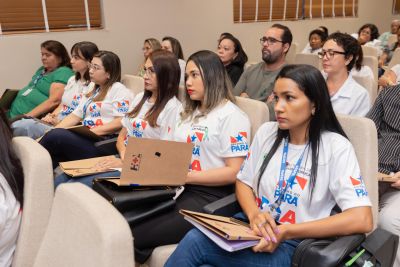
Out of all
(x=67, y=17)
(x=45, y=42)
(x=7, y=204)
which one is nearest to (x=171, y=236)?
(x=7, y=204)

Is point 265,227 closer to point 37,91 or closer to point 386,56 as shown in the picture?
point 37,91

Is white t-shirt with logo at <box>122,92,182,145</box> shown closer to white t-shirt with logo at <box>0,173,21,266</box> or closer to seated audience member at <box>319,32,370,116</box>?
seated audience member at <box>319,32,370,116</box>

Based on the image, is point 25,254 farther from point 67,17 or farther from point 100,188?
point 67,17

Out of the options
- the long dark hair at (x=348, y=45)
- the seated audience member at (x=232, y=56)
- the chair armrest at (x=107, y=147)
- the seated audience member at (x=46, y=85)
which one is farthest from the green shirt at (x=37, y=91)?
the long dark hair at (x=348, y=45)

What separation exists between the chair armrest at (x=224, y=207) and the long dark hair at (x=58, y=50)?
8.98ft

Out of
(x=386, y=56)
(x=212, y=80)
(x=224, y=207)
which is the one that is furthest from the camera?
(x=386, y=56)

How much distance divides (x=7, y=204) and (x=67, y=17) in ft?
11.3

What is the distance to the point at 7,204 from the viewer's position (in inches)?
45.7

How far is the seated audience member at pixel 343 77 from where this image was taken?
2.31m

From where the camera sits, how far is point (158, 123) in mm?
2314

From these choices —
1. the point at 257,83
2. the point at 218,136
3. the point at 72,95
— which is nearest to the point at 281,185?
the point at 218,136

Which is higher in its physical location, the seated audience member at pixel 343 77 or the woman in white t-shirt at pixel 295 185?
the seated audience member at pixel 343 77

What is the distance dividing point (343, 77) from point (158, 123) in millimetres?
1189

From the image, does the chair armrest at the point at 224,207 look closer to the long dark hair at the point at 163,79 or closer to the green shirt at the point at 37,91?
the long dark hair at the point at 163,79
